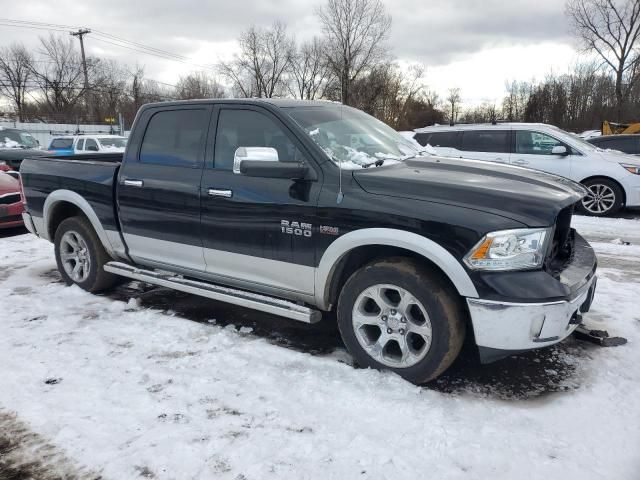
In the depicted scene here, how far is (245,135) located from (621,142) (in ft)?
37.8

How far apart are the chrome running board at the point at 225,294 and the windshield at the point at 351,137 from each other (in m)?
1.08

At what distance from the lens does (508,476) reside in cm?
237

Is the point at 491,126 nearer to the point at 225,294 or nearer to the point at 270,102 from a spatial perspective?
the point at 270,102

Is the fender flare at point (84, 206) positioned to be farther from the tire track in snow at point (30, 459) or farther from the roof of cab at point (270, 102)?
the tire track in snow at point (30, 459)

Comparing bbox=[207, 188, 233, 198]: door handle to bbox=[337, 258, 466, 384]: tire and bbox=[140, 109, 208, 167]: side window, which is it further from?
bbox=[337, 258, 466, 384]: tire

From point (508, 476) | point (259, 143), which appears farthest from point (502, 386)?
point (259, 143)

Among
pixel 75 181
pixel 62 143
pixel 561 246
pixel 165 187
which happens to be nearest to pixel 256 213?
pixel 165 187

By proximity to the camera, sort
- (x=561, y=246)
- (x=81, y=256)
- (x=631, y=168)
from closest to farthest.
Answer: (x=561, y=246) → (x=81, y=256) → (x=631, y=168)

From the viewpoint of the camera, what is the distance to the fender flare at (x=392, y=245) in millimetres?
2912

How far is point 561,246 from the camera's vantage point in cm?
349

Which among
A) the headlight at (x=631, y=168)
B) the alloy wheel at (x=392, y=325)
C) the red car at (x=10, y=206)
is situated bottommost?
the alloy wheel at (x=392, y=325)

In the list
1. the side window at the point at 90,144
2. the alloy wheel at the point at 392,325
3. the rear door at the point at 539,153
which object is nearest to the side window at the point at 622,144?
the rear door at the point at 539,153

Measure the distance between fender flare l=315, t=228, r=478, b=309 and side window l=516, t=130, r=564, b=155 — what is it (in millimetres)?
7925

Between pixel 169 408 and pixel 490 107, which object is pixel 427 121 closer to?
pixel 490 107
